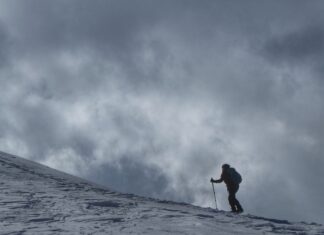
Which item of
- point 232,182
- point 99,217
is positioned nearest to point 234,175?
point 232,182

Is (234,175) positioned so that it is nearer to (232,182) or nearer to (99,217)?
(232,182)

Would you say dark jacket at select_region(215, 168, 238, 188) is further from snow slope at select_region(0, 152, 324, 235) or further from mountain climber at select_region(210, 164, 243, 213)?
snow slope at select_region(0, 152, 324, 235)

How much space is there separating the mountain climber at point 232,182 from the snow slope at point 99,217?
3.52 m

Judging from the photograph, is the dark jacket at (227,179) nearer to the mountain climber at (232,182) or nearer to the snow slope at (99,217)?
the mountain climber at (232,182)

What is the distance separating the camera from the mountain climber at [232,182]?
53.7ft

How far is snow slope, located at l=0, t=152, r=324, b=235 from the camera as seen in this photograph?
9.55 metres

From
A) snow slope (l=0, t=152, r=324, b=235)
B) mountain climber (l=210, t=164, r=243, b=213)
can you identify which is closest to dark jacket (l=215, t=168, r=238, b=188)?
mountain climber (l=210, t=164, r=243, b=213)

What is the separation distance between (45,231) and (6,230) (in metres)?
0.67

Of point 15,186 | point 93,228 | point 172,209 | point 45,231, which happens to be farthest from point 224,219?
point 15,186

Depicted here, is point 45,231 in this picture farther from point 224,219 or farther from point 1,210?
point 224,219

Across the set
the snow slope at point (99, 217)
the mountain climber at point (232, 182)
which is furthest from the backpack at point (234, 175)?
the snow slope at point (99, 217)

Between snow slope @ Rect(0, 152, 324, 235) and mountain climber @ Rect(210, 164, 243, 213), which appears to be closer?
snow slope @ Rect(0, 152, 324, 235)

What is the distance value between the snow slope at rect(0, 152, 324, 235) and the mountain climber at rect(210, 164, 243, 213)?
11.5 ft

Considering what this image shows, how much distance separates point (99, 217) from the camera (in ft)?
35.0
